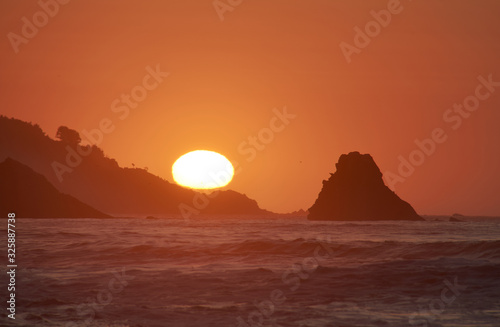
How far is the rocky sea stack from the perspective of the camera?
152m

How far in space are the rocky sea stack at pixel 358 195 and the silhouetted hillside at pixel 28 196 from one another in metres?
65.3

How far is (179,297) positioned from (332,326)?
289 inches

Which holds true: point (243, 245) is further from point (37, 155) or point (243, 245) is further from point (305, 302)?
point (37, 155)

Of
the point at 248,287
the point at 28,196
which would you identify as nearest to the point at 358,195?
the point at 28,196

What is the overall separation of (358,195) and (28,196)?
3145 inches

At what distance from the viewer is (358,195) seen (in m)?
153

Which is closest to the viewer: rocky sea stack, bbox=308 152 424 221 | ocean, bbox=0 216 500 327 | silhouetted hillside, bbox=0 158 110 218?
ocean, bbox=0 216 500 327

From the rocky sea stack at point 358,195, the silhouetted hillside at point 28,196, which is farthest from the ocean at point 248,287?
the rocky sea stack at point 358,195

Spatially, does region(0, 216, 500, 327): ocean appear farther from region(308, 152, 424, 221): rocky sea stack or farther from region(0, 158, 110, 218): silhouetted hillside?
region(308, 152, 424, 221): rocky sea stack

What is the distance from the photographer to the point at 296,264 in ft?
109

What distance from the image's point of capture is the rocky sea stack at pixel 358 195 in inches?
5969

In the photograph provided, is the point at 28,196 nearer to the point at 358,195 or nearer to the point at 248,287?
the point at 358,195

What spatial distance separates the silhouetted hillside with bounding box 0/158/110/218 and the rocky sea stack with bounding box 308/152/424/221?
65.3 metres

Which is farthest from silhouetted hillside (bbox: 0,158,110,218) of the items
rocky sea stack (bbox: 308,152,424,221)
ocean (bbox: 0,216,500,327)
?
ocean (bbox: 0,216,500,327)
